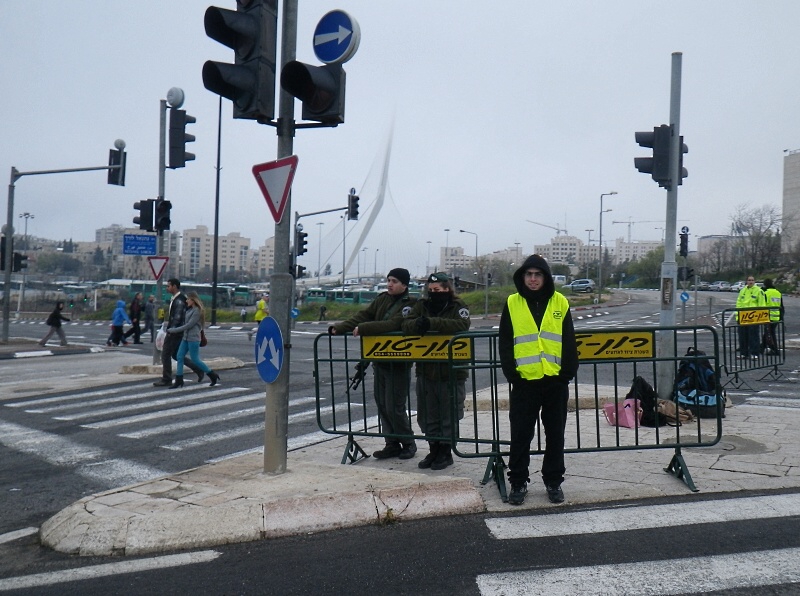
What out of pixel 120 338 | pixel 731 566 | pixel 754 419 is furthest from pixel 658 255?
pixel 731 566

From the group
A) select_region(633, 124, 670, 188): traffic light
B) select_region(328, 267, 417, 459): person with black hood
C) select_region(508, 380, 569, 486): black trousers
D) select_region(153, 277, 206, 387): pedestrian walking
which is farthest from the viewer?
select_region(153, 277, 206, 387): pedestrian walking

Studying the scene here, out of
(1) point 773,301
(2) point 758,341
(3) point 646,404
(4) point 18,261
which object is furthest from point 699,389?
(4) point 18,261

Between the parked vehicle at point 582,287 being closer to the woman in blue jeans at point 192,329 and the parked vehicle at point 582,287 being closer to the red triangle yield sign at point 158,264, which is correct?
the red triangle yield sign at point 158,264

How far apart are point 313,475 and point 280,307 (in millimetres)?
1426

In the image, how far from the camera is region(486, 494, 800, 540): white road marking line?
15.6 ft

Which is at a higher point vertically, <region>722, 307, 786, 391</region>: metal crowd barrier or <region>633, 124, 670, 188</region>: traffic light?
<region>633, 124, 670, 188</region>: traffic light

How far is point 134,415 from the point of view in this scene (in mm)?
10719

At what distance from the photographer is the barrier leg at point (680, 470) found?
5.62m

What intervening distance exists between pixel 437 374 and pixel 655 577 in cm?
294

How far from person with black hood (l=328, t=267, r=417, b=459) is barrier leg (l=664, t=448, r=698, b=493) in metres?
2.29

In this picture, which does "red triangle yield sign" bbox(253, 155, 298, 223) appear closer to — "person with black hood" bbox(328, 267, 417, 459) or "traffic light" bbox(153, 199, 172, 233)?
"person with black hood" bbox(328, 267, 417, 459)

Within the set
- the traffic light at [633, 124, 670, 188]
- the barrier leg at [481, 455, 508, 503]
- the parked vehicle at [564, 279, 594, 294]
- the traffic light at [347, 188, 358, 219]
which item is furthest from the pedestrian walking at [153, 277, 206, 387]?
the parked vehicle at [564, 279, 594, 294]

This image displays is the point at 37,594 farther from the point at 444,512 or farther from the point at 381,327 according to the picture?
the point at 381,327

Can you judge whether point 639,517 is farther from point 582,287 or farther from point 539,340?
point 582,287
